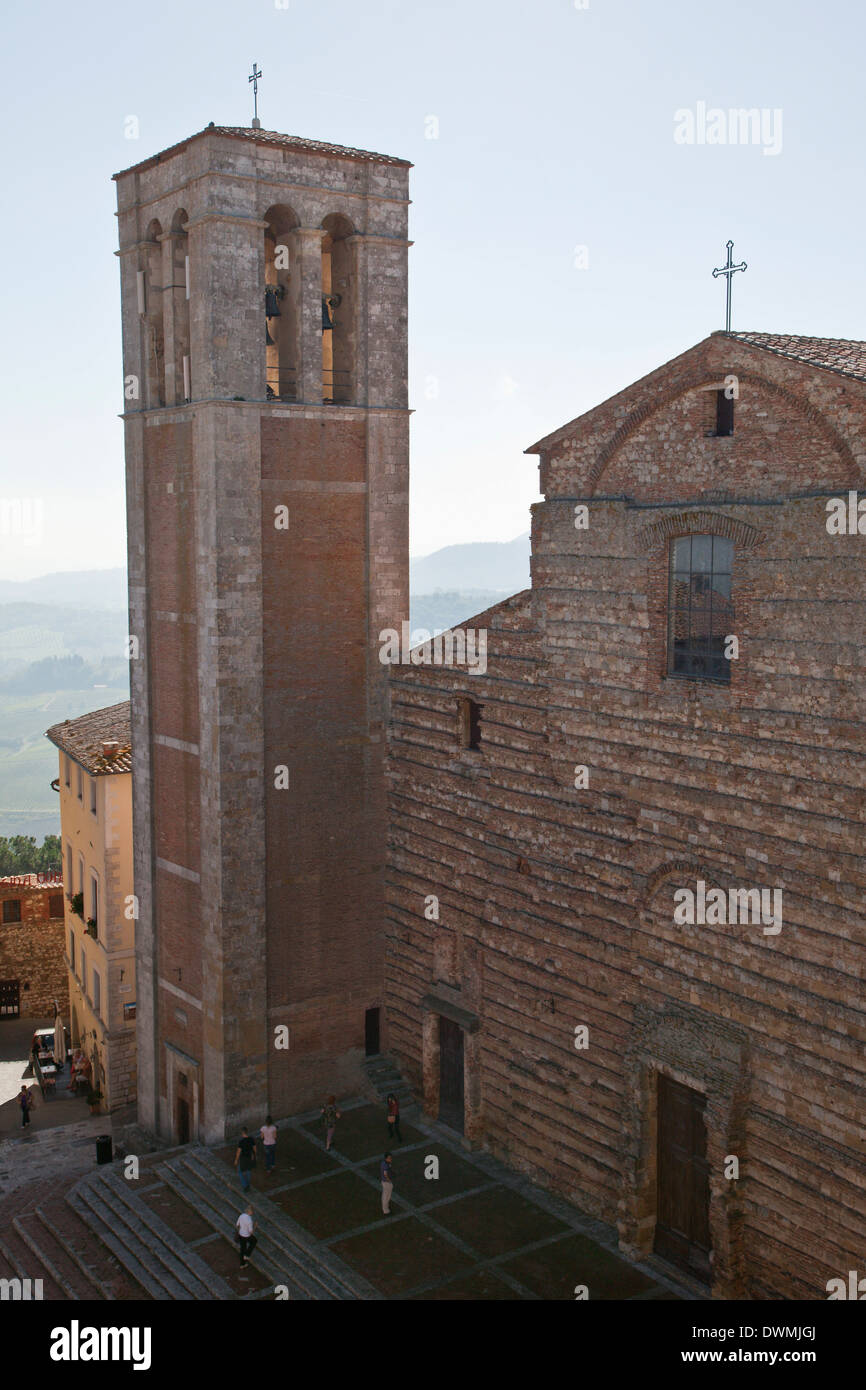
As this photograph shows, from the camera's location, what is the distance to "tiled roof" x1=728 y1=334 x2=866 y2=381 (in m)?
15.7

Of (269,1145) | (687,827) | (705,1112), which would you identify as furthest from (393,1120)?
(687,827)

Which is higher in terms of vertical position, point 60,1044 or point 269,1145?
point 269,1145

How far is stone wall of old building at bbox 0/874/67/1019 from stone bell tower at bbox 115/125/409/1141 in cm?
1534

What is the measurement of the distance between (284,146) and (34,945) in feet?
86.6

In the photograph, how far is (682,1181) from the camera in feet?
60.2

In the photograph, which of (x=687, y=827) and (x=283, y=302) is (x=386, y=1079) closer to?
(x=687, y=827)

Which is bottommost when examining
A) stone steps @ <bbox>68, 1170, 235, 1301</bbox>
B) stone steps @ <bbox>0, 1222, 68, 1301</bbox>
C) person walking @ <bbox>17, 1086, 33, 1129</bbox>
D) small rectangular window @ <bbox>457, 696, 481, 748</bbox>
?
person walking @ <bbox>17, 1086, 33, 1129</bbox>

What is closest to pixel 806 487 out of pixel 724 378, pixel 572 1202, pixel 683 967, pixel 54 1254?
pixel 724 378

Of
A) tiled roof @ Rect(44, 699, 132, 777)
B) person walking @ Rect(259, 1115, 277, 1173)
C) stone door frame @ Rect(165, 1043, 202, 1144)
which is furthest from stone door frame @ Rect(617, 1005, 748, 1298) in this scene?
tiled roof @ Rect(44, 699, 132, 777)

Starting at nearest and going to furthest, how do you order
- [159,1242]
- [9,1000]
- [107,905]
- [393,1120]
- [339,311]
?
[159,1242]
[393,1120]
[339,311]
[107,905]
[9,1000]

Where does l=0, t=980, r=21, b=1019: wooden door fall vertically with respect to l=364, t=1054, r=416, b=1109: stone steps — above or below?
below

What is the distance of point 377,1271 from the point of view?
19.0 meters

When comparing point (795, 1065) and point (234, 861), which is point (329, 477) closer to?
point (234, 861)

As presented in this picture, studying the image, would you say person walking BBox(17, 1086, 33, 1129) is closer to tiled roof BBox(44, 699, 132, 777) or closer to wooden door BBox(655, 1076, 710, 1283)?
tiled roof BBox(44, 699, 132, 777)
